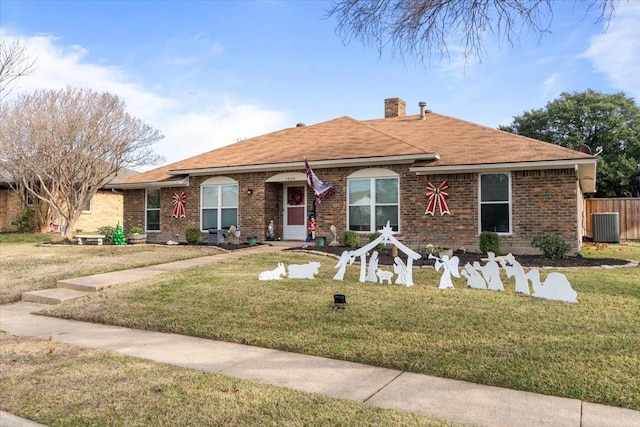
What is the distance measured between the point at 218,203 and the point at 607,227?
51.2 ft

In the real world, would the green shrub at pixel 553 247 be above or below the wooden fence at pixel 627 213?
below

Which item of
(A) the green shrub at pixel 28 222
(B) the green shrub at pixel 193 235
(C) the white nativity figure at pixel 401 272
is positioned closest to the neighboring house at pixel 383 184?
(B) the green shrub at pixel 193 235

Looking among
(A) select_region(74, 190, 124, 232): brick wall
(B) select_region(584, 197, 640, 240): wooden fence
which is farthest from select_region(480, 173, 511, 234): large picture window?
(A) select_region(74, 190, 124, 232): brick wall

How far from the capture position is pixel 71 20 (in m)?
12.1

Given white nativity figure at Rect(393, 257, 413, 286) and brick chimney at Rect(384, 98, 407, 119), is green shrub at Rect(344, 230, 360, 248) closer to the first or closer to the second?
white nativity figure at Rect(393, 257, 413, 286)

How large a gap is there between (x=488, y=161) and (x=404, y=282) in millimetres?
6504

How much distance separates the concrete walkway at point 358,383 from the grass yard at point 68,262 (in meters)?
3.66

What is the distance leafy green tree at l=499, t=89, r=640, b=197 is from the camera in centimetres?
3259

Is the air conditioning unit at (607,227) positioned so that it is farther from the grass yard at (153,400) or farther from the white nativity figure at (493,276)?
the grass yard at (153,400)

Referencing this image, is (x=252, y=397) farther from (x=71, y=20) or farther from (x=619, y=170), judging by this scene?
(x=619, y=170)

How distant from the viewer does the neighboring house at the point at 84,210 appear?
2859 cm

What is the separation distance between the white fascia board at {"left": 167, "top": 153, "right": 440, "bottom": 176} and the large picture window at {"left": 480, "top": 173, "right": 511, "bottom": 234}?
1687mm

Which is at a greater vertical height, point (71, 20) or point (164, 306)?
point (71, 20)

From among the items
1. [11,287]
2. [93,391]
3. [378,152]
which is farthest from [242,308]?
[378,152]
